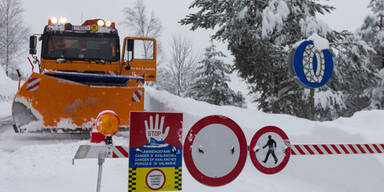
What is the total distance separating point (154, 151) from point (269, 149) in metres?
1.26

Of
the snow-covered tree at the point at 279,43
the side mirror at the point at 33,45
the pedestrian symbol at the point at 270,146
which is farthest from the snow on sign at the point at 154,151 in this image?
the snow-covered tree at the point at 279,43

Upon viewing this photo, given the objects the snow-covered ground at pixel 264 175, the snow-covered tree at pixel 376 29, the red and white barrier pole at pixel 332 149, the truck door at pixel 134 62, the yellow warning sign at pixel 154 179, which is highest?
the snow-covered tree at pixel 376 29

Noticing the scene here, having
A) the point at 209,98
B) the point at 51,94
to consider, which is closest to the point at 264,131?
the point at 51,94

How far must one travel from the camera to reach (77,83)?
6832mm

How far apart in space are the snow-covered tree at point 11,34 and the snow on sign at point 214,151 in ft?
110

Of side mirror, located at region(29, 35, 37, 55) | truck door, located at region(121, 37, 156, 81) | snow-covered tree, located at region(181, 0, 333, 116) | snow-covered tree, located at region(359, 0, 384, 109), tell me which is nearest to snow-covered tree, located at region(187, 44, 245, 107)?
snow-covered tree, located at region(359, 0, 384, 109)

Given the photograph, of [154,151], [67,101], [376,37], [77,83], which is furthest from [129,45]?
[376,37]

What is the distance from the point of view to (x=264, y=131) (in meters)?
3.45

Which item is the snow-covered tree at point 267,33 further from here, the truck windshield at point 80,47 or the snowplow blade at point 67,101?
→ the snowplow blade at point 67,101

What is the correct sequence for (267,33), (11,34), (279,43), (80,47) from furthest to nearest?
(11,34) < (279,43) < (267,33) < (80,47)

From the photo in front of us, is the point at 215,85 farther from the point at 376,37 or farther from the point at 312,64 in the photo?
the point at 312,64

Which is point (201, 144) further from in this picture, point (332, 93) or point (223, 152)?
point (332, 93)

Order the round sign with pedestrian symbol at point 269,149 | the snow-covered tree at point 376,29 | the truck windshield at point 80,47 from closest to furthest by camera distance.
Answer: the round sign with pedestrian symbol at point 269,149 < the truck windshield at point 80,47 < the snow-covered tree at point 376,29

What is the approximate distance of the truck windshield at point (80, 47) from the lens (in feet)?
28.3
